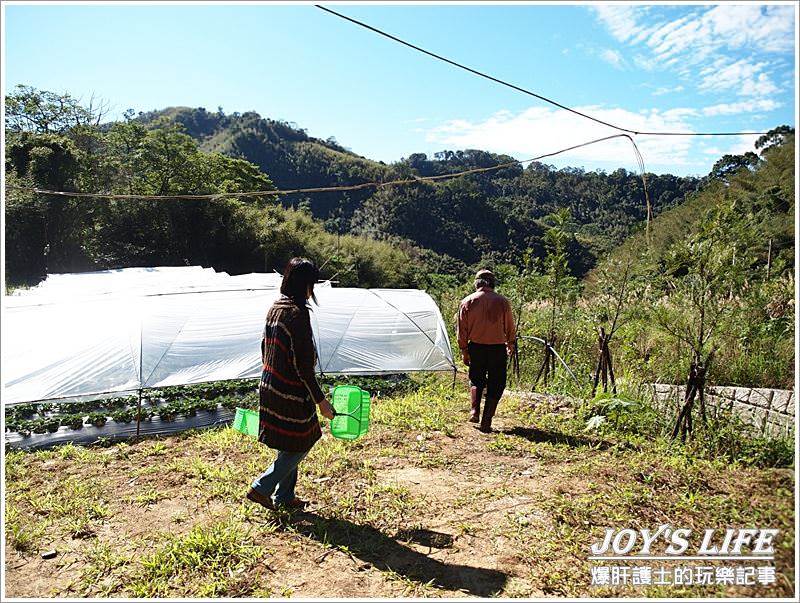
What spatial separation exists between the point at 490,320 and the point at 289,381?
2.55 metres

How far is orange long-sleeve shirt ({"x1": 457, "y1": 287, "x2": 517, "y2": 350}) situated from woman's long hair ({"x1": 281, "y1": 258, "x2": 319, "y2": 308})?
2403 millimetres

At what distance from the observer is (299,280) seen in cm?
349

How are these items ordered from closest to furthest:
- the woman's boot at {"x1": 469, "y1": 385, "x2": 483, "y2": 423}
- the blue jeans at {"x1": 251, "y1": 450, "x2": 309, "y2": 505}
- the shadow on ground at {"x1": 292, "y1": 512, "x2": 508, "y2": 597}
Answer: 1. the shadow on ground at {"x1": 292, "y1": 512, "x2": 508, "y2": 597}
2. the blue jeans at {"x1": 251, "y1": 450, "x2": 309, "y2": 505}
3. the woman's boot at {"x1": 469, "y1": 385, "x2": 483, "y2": 423}

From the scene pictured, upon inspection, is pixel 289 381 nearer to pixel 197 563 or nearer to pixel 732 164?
pixel 197 563

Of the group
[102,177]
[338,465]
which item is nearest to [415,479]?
[338,465]

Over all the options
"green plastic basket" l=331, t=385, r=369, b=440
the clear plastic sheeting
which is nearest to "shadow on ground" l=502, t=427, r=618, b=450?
"green plastic basket" l=331, t=385, r=369, b=440

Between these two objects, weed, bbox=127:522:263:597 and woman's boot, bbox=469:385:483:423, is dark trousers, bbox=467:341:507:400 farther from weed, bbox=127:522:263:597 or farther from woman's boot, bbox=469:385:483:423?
weed, bbox=127:522:263:597

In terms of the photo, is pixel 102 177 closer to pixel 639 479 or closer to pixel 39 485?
pixel 39 485

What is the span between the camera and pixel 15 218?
2028 centimetres

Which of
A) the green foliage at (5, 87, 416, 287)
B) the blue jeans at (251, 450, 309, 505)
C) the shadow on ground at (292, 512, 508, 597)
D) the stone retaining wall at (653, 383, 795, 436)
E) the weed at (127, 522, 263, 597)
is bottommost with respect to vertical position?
the weed at (127, 522, 263, 597)

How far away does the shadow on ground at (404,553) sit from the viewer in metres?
3.03

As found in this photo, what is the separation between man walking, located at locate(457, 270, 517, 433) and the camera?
5449 mm

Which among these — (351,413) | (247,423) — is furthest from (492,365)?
(247,423)

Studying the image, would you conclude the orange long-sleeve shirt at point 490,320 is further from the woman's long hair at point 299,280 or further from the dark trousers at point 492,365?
the woman's long hair at point 299,280
